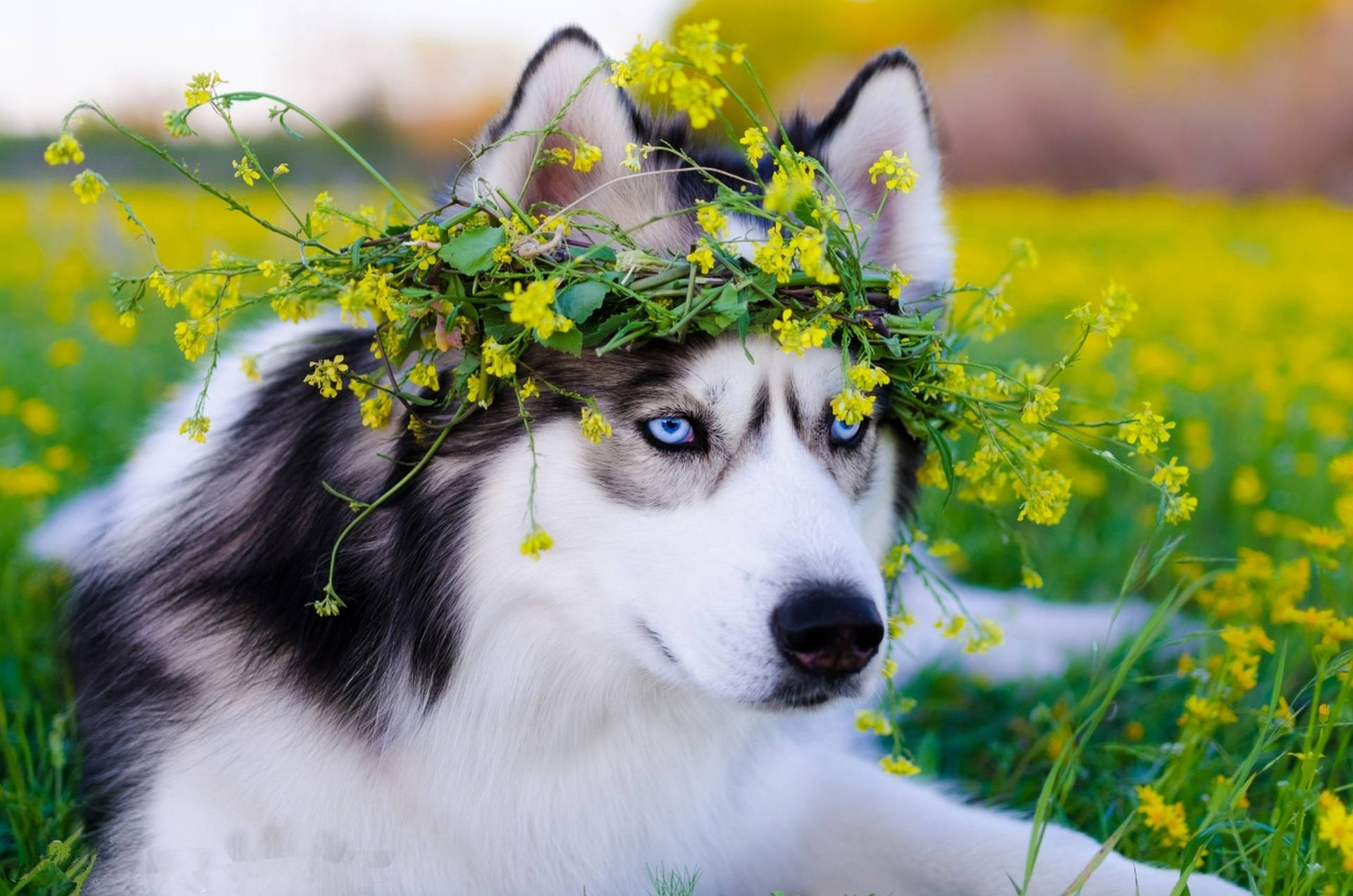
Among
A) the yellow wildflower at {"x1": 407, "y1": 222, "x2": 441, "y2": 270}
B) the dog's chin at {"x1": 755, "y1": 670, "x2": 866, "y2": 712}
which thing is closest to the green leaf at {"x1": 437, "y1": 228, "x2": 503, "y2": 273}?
the yellow wildflower at {"x1": 407, "y1": 222, "x2": 441, "y2": 270}

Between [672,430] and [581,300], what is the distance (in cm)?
30

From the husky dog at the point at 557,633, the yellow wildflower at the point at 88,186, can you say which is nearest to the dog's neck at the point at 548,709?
the husky dog at the point at 557,633

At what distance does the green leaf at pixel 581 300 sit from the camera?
1.84m

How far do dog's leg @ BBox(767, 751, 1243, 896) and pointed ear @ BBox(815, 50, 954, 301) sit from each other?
3.58 feet

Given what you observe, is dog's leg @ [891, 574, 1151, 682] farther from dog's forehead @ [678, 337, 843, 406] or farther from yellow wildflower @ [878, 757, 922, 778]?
dog's forehead @ [678, 337, 843, 406]

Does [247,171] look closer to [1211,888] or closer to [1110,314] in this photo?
[1110,314]

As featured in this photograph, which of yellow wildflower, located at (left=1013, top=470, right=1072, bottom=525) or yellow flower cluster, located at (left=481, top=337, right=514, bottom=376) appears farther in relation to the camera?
yellow wildflower, located at (left=1013, top=470, right=1072, bottom=525)

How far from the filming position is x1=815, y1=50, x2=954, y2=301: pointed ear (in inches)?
87.1

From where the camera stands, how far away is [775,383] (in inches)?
78.3

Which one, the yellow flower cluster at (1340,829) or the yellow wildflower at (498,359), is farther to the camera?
the yellow wildflower at (498,359)

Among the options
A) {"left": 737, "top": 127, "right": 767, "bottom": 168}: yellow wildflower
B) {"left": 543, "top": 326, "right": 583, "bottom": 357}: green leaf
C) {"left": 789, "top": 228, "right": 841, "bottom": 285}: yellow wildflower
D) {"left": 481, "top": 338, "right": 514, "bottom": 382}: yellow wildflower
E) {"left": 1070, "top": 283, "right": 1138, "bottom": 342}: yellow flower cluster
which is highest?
{"left": 737, "top": 127, "right": 767, "bottom": 168}: yellow wildflower

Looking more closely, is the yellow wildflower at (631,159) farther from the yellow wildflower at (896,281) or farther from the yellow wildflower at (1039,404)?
the yellow wildflower at (1039,404)

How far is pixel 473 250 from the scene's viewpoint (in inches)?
72.8

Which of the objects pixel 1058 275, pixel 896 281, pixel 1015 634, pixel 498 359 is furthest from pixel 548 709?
pixel 1058 275
